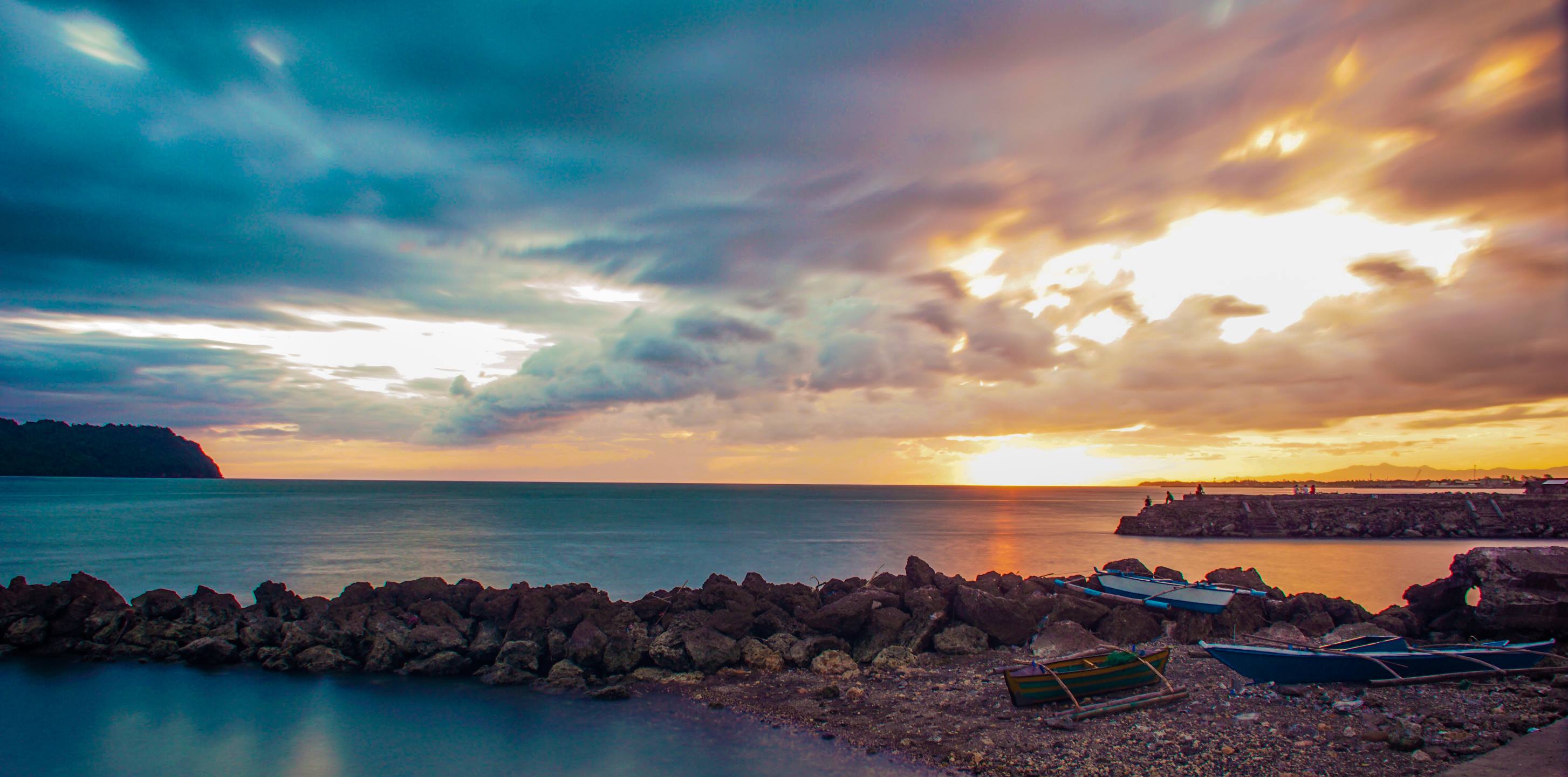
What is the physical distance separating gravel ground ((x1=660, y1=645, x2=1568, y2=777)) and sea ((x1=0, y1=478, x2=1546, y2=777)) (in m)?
1.03

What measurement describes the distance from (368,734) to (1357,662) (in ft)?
56.4

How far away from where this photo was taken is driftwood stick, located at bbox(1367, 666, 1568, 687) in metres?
12.6

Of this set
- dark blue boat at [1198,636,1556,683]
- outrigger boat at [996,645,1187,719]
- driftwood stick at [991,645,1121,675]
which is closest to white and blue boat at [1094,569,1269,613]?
driftwood stick at [991,645,1121,675]

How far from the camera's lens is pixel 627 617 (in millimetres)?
17812

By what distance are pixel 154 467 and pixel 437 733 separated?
242 metres

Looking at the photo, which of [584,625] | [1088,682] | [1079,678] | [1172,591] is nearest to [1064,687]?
[1079,678]

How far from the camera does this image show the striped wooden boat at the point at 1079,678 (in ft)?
41.4

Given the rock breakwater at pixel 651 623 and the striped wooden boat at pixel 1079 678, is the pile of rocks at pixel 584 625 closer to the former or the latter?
the rock breakwater at pixel 651 623

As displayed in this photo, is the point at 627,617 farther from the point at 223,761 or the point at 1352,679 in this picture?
the point at 1352,679

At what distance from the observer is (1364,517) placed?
56000 mm

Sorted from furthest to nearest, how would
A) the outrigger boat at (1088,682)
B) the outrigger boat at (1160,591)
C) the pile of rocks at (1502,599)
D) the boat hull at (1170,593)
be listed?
the outrigger boat at (1160,591), the boat hull at (1170,593), the pile of rocks at (1502,599), the outrigger boat at (1088,682)

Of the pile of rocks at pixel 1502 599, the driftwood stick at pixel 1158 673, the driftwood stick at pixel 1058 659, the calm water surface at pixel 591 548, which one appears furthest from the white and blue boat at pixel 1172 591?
the calm water surface at pixel 591 548

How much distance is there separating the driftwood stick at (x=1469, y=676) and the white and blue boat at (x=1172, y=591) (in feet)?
17.5

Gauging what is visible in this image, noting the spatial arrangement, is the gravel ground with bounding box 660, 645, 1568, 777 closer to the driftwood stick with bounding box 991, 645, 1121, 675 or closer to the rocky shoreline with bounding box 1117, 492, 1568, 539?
the driftwood stick with bounding box 991, 645, 1121, 675
